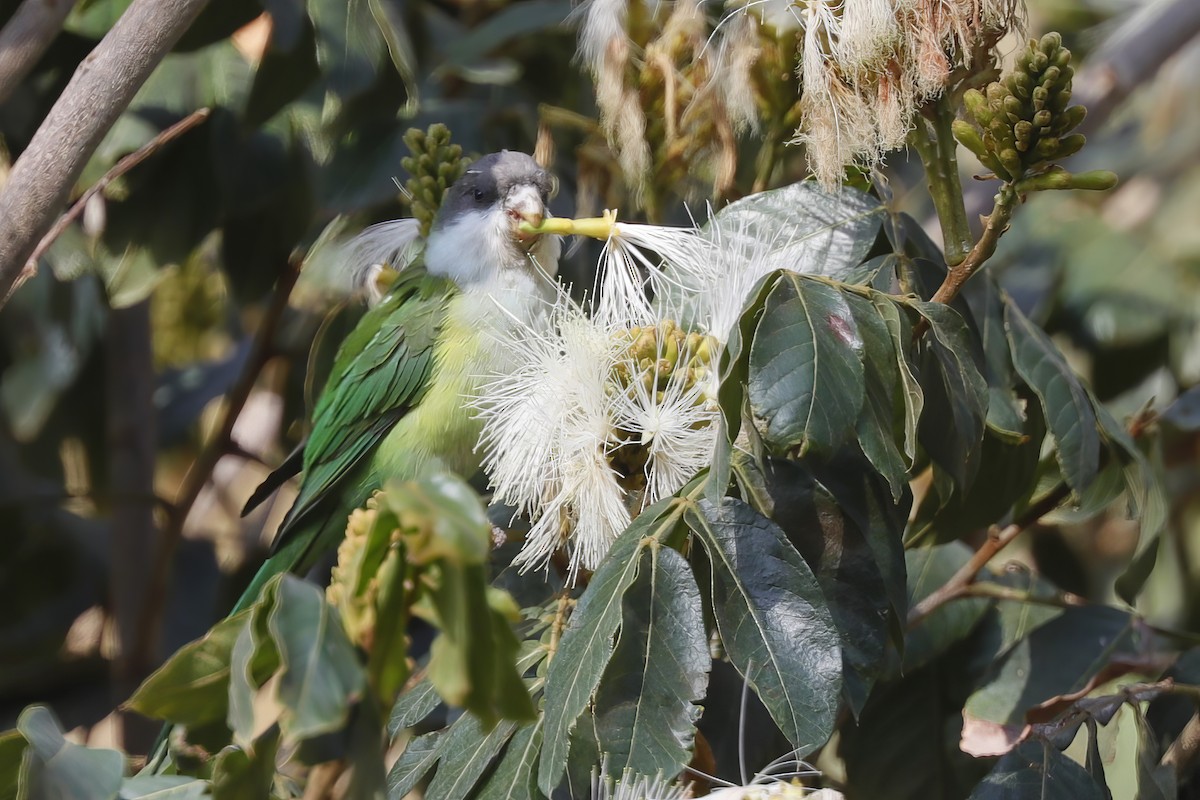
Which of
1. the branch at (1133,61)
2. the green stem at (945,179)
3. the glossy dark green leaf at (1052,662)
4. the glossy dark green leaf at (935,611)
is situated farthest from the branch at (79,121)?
the branch at (1133,61)

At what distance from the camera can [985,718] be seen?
1575 millimetres

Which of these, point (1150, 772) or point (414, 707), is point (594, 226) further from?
point (1150, 772)

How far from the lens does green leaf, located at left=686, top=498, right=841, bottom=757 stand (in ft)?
3.57

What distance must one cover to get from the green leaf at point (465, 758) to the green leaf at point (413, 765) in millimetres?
33

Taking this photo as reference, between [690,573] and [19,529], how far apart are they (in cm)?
195

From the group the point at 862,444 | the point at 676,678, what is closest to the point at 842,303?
the point at 862,444

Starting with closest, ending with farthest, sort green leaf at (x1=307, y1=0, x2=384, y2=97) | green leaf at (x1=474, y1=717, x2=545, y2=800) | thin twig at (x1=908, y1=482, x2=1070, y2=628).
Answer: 1. green leaf at (x1=474, y1=717, x2=545, y2=800)
2. thin twig at (x1=908, y1=482, x2=1070, y2=628)
3. green leaf at (x1=307, y1=0, x2=384, y2=97)

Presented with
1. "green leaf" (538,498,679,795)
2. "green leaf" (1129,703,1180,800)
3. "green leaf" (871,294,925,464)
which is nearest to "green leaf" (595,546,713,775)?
"green leaf" (538,498,679,795)

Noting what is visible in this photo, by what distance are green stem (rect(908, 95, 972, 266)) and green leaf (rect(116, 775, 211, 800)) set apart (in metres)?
0.89

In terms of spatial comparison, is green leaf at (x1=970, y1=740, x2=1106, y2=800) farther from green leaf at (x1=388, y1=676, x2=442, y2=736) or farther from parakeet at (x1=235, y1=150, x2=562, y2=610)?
parakeet at (x1=235, y1=150, x2=562, y2=610)

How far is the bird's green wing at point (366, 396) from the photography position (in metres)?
2.03

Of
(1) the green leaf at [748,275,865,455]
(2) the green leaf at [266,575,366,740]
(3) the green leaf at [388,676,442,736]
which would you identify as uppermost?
(2) the green leaf at [266,575,366,740]

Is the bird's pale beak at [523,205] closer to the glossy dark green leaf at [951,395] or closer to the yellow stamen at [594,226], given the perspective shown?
the yellow stamen at [594,226]

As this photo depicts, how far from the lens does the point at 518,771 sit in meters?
1.19
